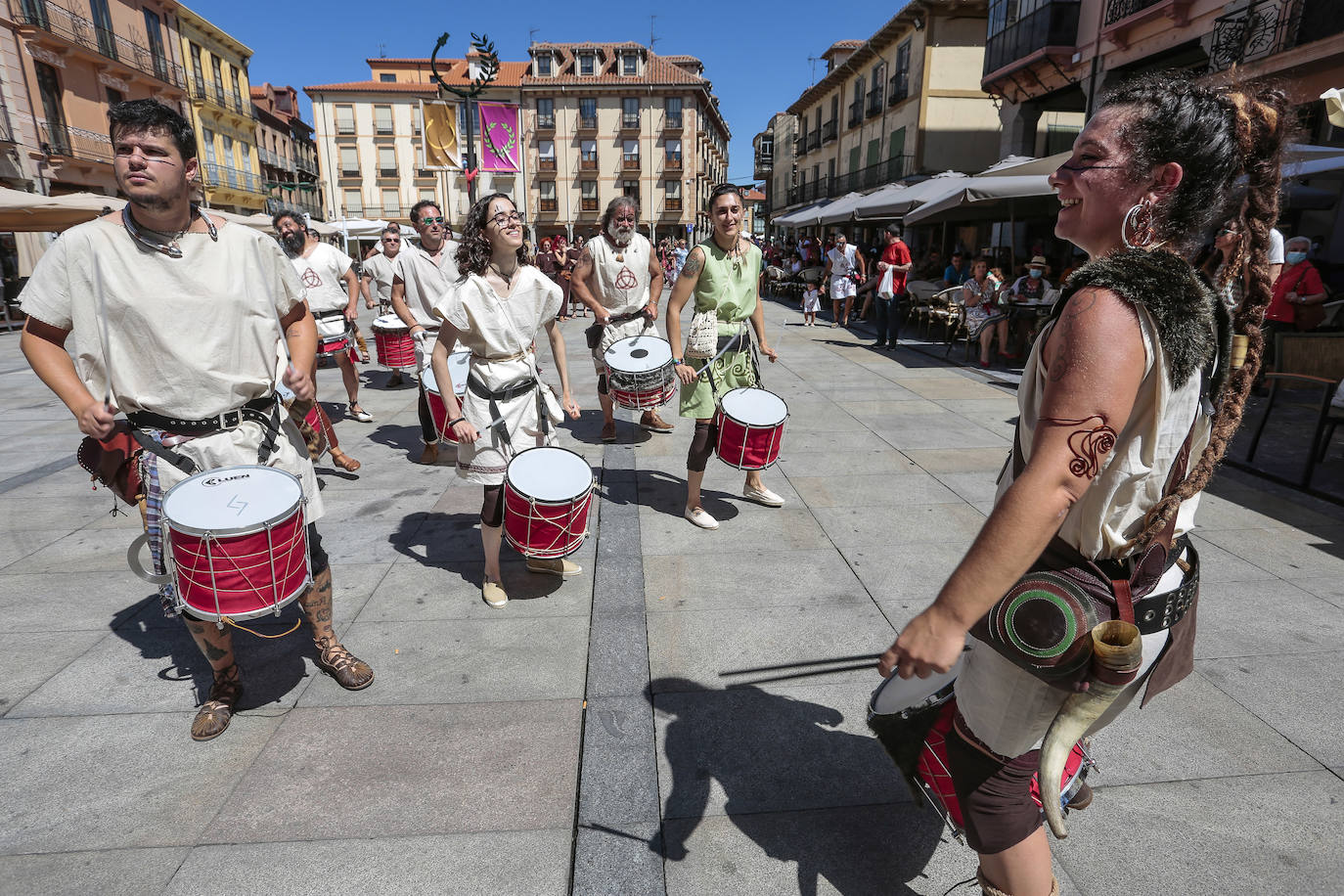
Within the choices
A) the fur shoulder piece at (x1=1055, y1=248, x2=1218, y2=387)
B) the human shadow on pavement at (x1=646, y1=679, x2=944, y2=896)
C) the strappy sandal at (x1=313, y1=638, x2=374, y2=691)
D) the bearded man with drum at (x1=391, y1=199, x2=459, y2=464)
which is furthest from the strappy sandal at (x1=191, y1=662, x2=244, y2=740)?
the bearded man with drum at (x1=391, y1=199, x2=459, y2=464)

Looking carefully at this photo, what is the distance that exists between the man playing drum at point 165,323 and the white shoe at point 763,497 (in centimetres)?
300

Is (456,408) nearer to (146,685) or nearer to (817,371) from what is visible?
(146,685)

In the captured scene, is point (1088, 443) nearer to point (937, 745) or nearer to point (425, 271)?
point (937, 745)

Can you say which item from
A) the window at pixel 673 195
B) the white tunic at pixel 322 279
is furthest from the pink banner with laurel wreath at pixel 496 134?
the window at pixel 673 195

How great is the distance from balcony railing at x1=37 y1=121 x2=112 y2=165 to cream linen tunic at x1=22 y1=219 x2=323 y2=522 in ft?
86.2

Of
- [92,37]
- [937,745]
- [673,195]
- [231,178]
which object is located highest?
[92,37]

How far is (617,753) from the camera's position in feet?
8.56

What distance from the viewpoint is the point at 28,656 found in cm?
323

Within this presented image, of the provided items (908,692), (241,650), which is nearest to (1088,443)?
(908,692)

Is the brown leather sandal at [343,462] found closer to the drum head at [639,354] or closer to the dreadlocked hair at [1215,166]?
the drum head at [639,354]

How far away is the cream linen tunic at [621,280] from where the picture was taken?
626 cm

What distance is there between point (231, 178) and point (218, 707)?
43934 mm

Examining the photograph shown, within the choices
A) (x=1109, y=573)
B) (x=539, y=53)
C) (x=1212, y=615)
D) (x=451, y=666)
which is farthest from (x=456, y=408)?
(x=539, y=53)

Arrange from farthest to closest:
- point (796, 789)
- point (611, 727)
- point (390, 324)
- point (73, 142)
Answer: point (73, 142), point (390, 324), point (611, 727), point (796, 789)
